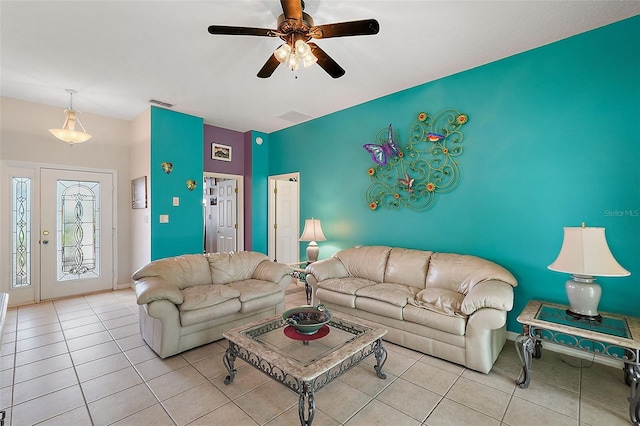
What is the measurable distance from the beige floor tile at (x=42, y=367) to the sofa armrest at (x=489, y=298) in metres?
3.54

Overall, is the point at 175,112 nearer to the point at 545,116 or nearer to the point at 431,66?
the point at 431,66

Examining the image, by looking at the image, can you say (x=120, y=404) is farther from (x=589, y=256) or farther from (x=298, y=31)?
(x=589, y=256)

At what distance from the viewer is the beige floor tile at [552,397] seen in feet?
6.66

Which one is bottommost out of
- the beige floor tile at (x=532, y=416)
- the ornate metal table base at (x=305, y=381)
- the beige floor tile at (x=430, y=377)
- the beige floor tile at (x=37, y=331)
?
the beige floor tile at (x=532, y=416)

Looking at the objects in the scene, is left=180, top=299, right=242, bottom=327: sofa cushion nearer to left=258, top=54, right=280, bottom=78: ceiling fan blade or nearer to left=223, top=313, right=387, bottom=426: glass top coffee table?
left=223, top=313, right=387, bottom=426: glass top coffee table

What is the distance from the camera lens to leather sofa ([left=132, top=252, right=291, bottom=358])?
2.65m

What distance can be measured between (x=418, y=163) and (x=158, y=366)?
359 cm

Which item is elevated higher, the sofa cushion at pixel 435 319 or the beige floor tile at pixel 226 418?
the sofa cushion at pixel 435 319

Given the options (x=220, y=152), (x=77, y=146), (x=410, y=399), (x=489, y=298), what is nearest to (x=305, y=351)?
(x=410, y=399)

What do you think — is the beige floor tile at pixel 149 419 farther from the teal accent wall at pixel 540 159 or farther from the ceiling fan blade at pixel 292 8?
the teal accent wall at pixel 540 159

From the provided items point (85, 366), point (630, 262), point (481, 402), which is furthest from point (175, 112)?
point (630, 262)

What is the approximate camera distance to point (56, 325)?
346cm

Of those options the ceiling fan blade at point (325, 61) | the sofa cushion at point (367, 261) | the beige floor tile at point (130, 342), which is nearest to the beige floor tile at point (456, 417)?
the sofa cushion at point (367, 261)

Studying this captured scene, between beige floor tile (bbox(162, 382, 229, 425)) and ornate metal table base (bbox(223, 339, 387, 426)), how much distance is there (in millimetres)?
155
